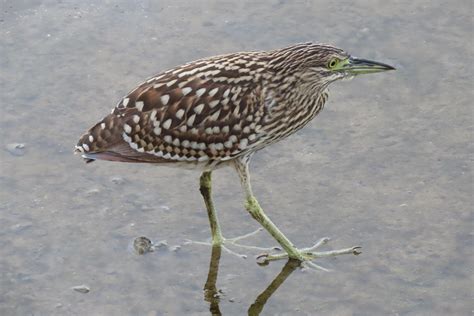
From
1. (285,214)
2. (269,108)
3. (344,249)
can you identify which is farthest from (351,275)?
(269,108)

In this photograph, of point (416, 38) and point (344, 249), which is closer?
point (344, 249)

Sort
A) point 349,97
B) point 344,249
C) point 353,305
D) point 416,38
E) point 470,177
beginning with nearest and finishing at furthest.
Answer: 1. point 353,305
2. point 344,249
3. point 470,177
4. point 349,97
5. point 416,38

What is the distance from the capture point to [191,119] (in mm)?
7180

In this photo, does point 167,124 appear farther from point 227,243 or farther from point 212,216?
point 227,243

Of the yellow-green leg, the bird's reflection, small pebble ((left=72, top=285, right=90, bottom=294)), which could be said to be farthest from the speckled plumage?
Answer: small pebble ((left=72, top=285, right=90, bottom=294))

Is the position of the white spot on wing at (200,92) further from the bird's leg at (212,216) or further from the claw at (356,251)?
the claw at (356,251)

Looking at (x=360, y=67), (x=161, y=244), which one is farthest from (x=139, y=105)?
(x=360, y=67)

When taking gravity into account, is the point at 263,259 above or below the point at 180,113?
below

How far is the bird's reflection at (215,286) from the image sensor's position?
704 centimetres

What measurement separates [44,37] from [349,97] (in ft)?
8.76

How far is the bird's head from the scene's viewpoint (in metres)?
7.25

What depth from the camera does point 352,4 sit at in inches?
388

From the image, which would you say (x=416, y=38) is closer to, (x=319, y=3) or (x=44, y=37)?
(x=319, y=3)

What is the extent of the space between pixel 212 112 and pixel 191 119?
5.6 inches
